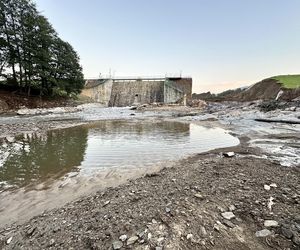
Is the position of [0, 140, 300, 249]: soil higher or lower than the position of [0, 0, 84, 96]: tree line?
lower

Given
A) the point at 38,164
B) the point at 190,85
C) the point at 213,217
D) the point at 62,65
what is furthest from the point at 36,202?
the point at 190,85

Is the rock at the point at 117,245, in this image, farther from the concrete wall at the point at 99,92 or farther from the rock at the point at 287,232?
the concrete wall at the point at 99,92

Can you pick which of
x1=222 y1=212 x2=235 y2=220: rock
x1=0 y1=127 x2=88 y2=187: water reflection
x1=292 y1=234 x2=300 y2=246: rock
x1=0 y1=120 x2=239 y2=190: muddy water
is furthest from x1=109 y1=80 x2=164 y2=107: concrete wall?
x1=292 y1=234 x2=300 y2=246: rock

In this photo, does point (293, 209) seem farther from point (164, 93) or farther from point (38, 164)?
point (164, 93)

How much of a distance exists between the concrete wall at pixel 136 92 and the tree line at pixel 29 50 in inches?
627

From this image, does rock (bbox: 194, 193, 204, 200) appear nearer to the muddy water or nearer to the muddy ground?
the muddy ground

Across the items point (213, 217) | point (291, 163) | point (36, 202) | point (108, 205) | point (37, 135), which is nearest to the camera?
point (213, 217)

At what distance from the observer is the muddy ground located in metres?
3.18

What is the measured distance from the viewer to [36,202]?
17.0 feet

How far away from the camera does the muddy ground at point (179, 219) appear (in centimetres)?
318

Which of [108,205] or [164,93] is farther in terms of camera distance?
[164,93]

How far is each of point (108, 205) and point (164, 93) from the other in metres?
51.5

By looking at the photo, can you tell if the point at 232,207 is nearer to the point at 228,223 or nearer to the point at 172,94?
the point at 228,223

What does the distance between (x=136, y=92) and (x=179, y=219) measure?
2103 inches
